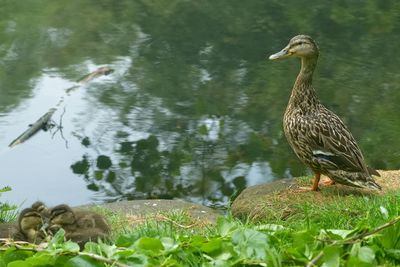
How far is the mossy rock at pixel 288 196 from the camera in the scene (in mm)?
6346

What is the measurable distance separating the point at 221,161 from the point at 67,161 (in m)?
1.63

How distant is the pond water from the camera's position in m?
8.73

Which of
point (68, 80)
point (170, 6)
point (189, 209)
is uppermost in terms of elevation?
point (170, 6)

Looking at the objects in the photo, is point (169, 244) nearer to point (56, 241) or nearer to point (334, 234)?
point (56, 241)

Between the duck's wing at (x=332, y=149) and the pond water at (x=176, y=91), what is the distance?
58.9 inches

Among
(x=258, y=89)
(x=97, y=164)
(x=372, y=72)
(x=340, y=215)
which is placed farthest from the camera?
(x=372, y=72)

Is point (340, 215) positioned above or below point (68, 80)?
below

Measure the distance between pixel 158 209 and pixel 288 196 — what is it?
105 cm

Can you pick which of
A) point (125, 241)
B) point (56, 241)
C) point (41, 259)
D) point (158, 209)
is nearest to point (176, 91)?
point (158, 209)

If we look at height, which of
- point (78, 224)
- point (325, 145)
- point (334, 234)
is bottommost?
point (78, 224)

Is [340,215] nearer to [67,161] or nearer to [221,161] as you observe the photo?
[221,161]

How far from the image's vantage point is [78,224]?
5086mm

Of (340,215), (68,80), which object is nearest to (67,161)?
(68,80)

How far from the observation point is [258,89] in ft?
35.4
